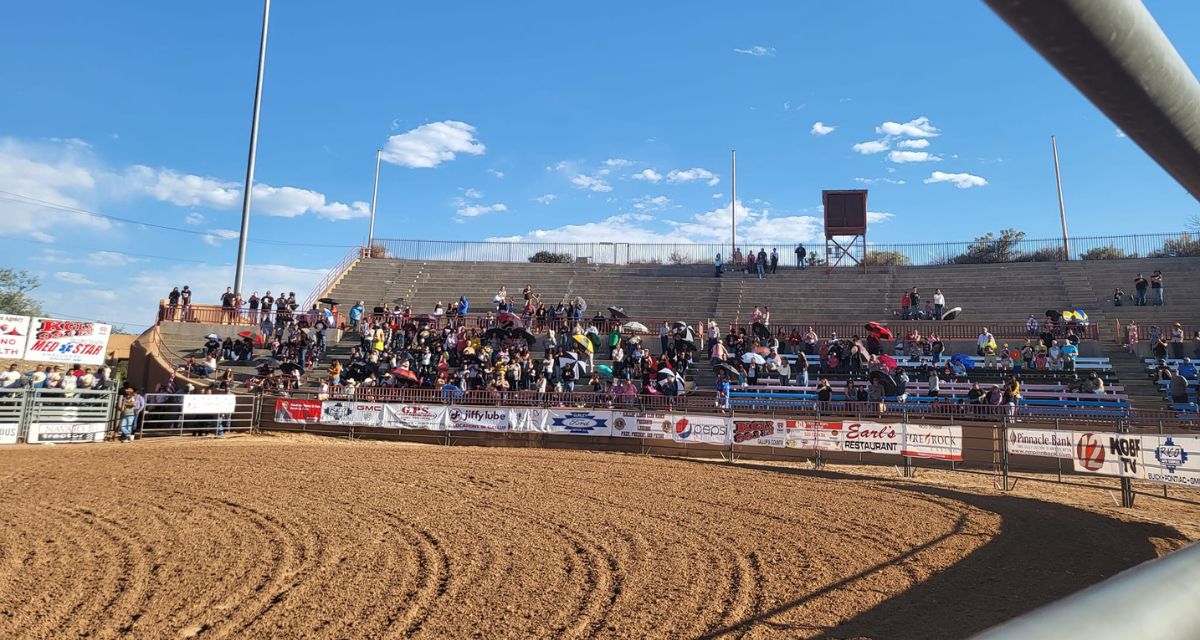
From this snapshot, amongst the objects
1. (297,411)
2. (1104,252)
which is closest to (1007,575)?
(297,411)

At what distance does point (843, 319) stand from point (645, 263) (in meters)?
14.8

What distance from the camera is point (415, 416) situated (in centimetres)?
2331

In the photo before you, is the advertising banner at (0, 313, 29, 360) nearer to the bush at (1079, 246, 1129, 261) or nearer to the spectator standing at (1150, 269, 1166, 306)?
the spectator standing at (1150, 269, 1166, 306)

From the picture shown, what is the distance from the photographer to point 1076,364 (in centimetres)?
2498

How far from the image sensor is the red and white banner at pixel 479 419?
2262cm

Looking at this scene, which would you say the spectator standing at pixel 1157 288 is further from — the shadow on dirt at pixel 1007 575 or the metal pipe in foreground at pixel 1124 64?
the metal pipe in foreground at pixel 1124 64

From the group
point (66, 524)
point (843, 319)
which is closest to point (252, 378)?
point (66, 524)

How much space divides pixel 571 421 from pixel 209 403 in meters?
11.9

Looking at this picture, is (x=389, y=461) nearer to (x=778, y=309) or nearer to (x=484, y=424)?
(x=484, y=424)

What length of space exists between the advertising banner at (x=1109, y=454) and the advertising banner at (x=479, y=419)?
49.0 ft

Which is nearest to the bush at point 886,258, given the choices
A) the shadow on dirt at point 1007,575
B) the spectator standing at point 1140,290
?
the spectator standing at point 1140,290

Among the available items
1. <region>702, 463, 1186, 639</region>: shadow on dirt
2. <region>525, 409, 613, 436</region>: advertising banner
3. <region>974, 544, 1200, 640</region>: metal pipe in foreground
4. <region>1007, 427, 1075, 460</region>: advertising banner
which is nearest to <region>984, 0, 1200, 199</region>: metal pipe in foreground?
<region>974, 544, 1200, 640</region>: metal pipe in foreground

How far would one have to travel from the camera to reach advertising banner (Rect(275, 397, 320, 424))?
24.0m

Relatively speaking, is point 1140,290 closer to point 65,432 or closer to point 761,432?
point 761,432
